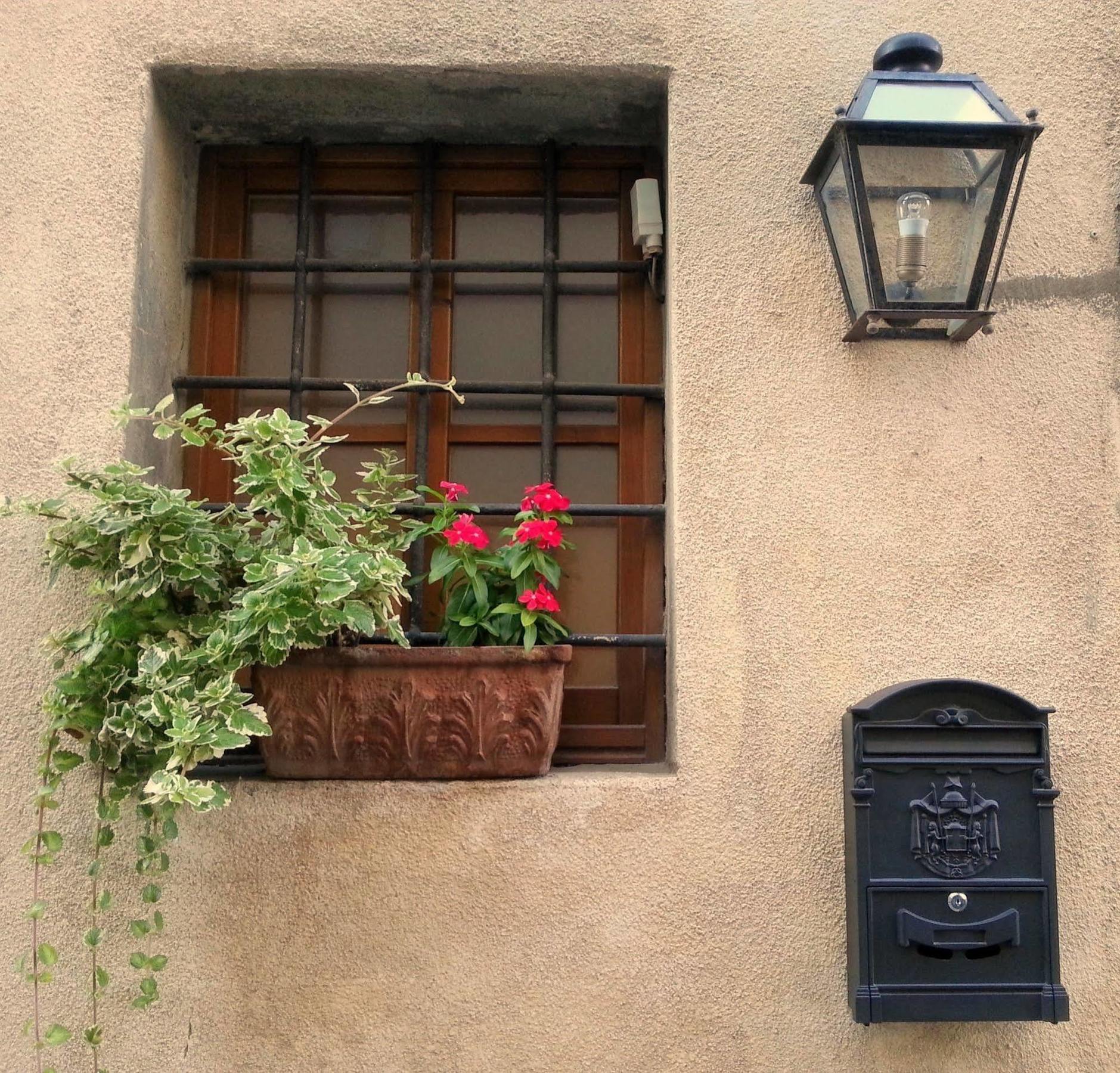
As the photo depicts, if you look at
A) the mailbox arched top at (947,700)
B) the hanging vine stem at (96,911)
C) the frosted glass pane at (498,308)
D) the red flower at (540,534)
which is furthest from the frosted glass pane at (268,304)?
the mailbox arched top at (947,700)

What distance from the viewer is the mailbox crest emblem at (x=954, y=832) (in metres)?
2.06

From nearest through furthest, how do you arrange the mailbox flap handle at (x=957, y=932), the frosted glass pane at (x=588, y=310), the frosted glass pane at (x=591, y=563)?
the mailbox flap handle at (x=957, y=932), the frosted glass pane at (x=591, y=563), the frosted glass pane at (x=588, y=310)

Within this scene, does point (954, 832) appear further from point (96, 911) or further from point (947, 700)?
point (96, 911)

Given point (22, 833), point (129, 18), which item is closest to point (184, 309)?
point (129, 18)

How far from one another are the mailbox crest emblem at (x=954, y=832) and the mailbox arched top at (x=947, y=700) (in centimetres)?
15

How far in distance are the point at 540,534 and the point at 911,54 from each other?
1.20 metres

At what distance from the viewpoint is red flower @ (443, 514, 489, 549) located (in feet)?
7.28

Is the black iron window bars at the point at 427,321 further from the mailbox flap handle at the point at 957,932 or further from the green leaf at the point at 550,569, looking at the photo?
the mailbox flap handle at the point at 957,932

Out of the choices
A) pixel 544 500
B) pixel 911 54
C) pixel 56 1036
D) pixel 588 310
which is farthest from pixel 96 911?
pixel 911 54

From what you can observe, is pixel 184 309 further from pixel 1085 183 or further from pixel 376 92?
pixel 1085 183

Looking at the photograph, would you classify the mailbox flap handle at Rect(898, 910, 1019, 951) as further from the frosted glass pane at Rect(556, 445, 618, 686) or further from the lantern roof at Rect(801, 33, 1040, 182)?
the lantern roof at Rect(801, 33, 1040, 182)

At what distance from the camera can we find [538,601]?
2.17 meters

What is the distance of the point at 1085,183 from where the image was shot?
→ 2.46m

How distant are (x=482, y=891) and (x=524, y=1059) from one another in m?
0.32
